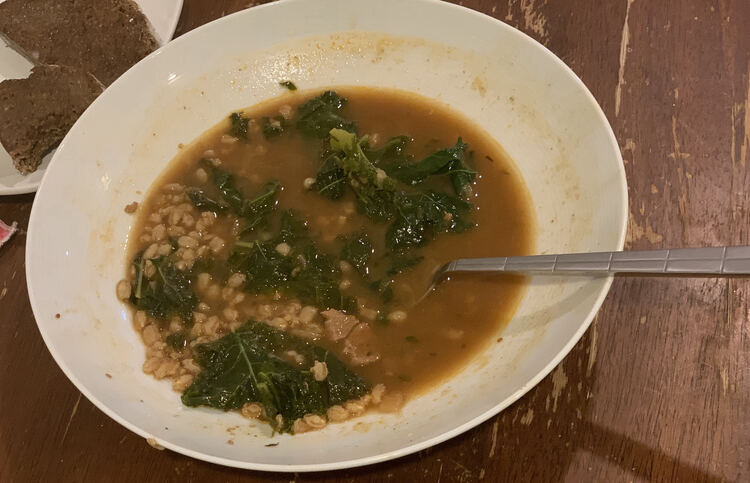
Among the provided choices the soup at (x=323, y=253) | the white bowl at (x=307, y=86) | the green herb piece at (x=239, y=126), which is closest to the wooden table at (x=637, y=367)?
the white bowl at (x=307, y=86)

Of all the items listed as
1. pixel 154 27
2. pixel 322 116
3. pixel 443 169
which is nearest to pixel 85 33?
pixel 154 27

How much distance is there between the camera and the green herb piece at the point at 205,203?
9.82 feet

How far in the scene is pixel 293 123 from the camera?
3.31 meters

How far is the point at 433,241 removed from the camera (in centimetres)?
274

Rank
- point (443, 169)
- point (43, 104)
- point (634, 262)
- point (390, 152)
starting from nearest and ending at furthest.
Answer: point (634, 262) → point (443, 169) → point (390, 152) → point (43, 104)

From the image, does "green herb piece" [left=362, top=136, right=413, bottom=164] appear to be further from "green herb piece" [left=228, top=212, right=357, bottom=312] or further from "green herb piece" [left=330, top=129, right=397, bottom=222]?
"green herb piece" [left=228, top=212, right=357, bottom=312]

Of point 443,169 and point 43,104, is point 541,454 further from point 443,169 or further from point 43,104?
point 43,104

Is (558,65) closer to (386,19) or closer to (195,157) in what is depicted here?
(386,19)

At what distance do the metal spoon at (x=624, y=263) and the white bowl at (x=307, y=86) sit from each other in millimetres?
111

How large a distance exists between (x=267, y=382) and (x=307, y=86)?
1907 mm

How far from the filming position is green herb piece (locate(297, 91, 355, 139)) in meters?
3.22

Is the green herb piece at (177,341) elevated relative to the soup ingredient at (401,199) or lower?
lower

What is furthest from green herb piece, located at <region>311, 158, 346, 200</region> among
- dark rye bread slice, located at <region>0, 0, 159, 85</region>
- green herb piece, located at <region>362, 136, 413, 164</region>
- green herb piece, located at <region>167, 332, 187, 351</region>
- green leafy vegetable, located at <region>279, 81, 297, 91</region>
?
dark rye bread slice, located at <region>0, 0, 159, 85</region>

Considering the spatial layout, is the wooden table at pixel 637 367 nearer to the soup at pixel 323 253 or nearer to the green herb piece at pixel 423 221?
the soup at pixel 323 253
